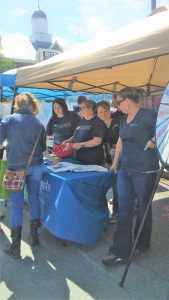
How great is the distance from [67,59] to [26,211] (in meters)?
2.36

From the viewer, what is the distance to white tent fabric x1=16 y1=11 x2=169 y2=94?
268cm

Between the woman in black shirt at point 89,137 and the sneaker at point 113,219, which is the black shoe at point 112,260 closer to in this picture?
the sneaker at point 113,219

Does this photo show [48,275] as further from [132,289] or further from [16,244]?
[132,289]

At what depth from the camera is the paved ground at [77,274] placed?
2654 mm

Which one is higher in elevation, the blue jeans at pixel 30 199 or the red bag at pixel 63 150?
the red bag at pixel 63 150

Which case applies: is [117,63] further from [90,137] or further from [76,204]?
[76,204]

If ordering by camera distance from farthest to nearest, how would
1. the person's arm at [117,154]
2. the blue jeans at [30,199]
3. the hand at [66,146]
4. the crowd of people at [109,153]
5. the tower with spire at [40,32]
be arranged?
the tower with spire at [40,32] < the hand at [66,146] < the blue jeans at [30,199] < the person's arm at [117,154] < the crowd of people at [109,153]

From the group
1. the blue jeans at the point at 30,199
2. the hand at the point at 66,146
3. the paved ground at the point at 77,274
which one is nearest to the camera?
the paved ground at the point at 77,274

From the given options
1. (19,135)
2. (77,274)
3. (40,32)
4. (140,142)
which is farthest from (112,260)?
(40,32)

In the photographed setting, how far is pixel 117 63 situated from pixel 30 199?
1.72 m

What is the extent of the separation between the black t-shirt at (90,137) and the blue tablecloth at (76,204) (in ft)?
1.34

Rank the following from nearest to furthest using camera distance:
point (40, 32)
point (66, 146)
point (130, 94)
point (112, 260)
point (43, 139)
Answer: point (130, 94), point (112, 260), point (43, 139), point (66, 146), point (40, 32)

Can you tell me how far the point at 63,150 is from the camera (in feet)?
13.5

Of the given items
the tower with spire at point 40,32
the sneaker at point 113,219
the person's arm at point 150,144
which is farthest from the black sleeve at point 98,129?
the tower with spire at point 40,32
